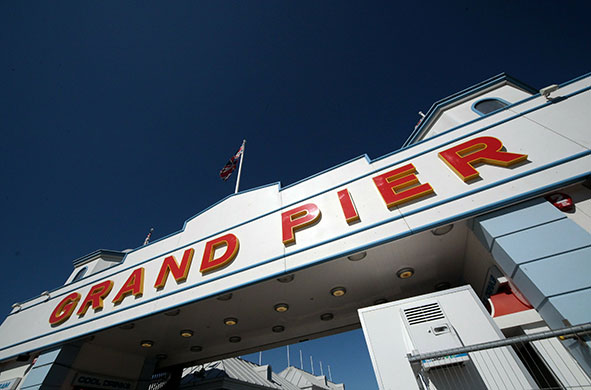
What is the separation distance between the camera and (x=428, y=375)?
3.55m

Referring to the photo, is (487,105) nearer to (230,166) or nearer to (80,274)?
(230,166)

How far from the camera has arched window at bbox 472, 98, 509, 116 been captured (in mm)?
6715

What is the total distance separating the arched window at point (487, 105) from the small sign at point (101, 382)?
13.6 meters

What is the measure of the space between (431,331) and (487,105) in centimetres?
626

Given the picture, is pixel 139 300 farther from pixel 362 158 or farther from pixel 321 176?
pixel 362 158

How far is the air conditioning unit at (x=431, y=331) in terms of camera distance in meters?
3.39

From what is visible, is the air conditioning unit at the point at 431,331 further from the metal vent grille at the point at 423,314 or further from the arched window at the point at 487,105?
the arched window at the point at 487,105

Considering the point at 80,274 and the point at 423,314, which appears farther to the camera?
the point at 80,274

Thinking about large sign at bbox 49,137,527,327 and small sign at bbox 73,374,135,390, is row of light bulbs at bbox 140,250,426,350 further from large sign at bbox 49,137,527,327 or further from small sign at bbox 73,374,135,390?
small sign at bbox 73,374,135,390

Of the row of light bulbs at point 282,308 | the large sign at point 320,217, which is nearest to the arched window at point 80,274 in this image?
the large sign at point 320,217

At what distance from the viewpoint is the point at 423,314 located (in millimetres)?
4109

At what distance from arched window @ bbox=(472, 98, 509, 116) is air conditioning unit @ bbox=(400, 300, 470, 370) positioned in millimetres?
5469

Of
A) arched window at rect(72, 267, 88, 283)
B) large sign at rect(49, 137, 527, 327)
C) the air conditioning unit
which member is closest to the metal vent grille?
the air conditioning unit

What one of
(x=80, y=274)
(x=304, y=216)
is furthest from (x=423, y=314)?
(x=80, y=274)
